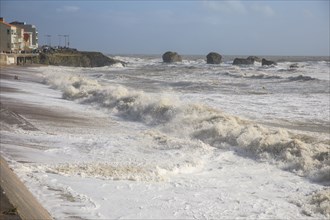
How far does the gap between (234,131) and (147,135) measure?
2.24 m

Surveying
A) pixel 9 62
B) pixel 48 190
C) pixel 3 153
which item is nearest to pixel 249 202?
pixel 48 190

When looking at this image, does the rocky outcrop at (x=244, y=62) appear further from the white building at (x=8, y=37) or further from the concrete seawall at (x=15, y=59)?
the white building at (x=8, y=37)

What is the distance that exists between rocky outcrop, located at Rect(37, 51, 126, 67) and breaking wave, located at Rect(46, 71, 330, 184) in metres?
56.3

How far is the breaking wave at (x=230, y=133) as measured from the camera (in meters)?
9.27

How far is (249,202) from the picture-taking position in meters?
6.45

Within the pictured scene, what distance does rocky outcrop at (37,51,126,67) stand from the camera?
7332 cm

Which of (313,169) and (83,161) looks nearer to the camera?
(83,161)

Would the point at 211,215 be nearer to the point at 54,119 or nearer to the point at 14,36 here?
the point at 54,119

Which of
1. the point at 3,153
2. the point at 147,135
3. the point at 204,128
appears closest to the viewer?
the point at 3,153

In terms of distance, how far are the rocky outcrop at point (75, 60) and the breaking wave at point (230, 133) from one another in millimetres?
56327

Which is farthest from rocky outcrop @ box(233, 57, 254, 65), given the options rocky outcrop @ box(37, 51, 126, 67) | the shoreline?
the shoreline

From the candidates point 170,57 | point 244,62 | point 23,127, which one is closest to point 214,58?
point 244,62

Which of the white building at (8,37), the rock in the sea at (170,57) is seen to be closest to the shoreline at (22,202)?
the white building at (8,37)

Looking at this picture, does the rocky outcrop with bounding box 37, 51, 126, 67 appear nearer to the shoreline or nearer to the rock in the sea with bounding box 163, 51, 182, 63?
the rock in the sea with bounding box 163, 51, 182, 63
